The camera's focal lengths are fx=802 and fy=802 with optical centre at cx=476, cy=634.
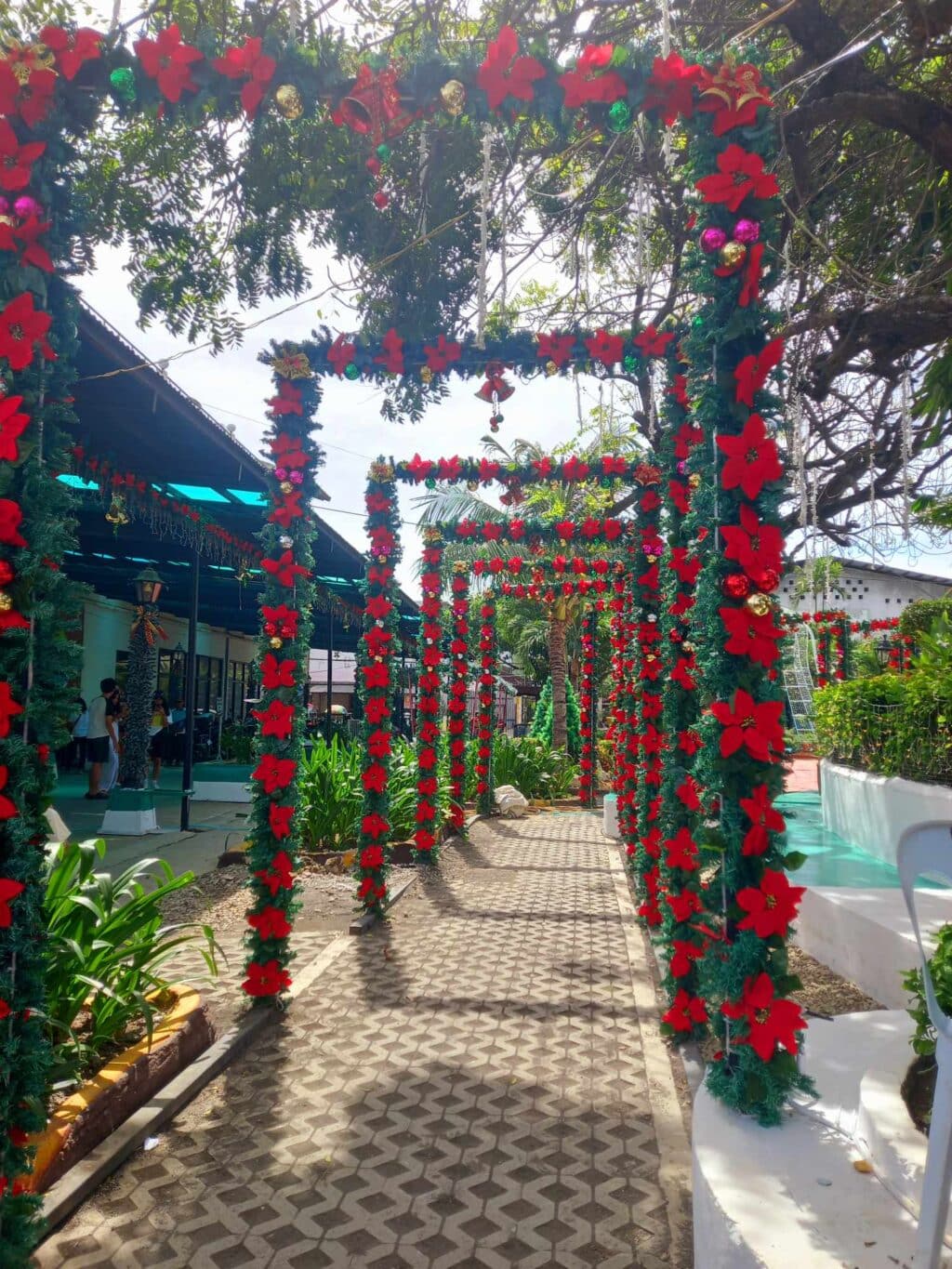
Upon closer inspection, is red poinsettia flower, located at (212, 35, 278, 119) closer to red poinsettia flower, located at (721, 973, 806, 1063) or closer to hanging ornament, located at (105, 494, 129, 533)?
red poinsettia flower, located at (721, 973, 806, 1063)

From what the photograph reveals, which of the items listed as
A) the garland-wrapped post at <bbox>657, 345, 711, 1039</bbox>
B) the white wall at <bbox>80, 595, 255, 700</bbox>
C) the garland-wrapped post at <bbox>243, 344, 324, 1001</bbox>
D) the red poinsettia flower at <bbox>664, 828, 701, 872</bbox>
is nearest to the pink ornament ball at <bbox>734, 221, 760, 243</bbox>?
the garland-wrapped post at <bbox>657, 345, 711, 1039</bbox>

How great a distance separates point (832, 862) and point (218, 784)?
8.24 metres

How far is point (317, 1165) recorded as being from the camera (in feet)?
9.11

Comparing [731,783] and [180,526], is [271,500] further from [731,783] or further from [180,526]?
[180,526]

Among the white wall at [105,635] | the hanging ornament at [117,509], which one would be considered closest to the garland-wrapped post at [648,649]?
the hanging ornament at [117,509]

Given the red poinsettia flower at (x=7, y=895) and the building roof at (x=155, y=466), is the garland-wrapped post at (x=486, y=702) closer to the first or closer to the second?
the building roof at (x=155, y=466)

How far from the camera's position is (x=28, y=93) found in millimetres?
2328

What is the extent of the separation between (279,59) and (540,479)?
4.58m

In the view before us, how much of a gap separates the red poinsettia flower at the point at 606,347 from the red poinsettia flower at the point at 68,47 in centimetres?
270

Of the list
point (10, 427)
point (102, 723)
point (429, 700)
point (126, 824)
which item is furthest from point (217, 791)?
point (10, 427)

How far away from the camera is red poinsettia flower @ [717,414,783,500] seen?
8.35 feet

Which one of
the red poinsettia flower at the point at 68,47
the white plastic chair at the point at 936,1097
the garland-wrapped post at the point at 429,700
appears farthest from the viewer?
the garland-wrapped post at the point at 429,700

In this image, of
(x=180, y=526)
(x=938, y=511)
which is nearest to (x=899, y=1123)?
(x=938, y=511)

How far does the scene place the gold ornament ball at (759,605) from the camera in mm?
2512
